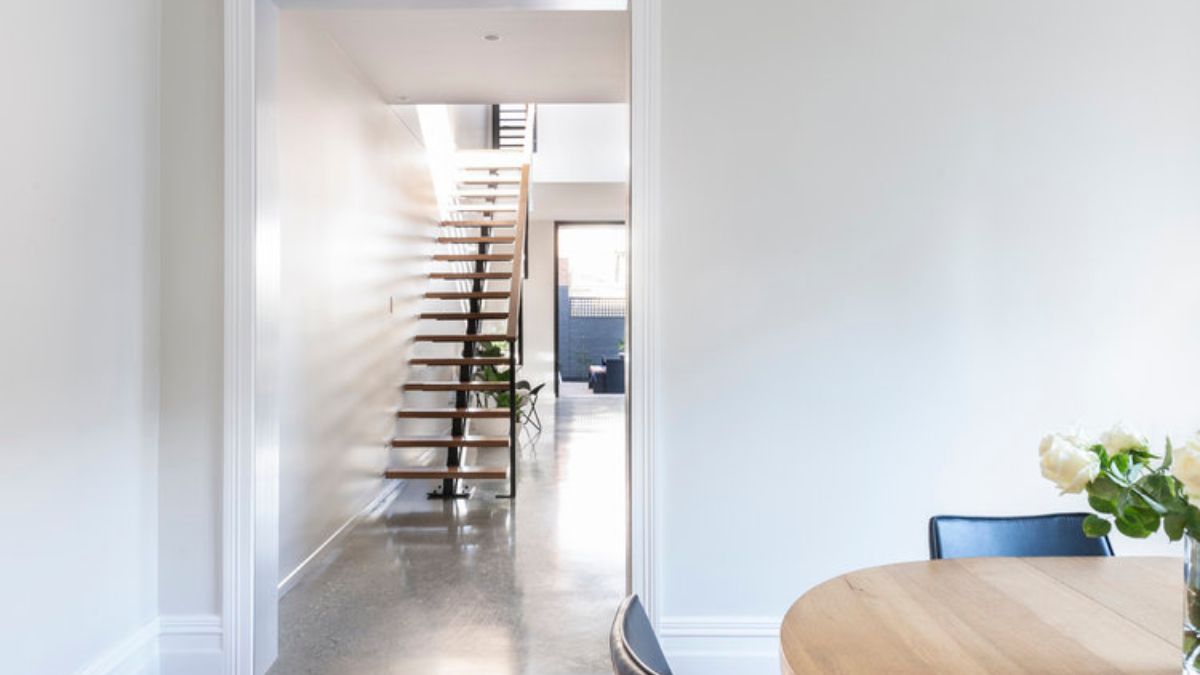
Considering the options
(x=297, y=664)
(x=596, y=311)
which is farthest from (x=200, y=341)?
(x=596, y=311)

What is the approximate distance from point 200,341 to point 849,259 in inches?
88.4

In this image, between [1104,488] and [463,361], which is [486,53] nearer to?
[463,361]

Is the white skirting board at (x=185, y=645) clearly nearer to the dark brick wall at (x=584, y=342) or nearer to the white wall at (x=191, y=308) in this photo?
the white wall at (x=191, y=308)

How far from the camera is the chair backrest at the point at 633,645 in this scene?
935 millimetres

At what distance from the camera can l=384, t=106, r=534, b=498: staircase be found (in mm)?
5195

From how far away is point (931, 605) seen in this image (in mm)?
1271

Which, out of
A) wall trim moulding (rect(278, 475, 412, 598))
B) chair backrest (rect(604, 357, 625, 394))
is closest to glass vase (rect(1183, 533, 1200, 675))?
wall trim moulding (rect(278, 475, 412, 598))

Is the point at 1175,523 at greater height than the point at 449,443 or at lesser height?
greater

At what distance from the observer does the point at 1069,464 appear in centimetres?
100

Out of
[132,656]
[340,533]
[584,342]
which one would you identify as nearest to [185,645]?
[132,656]

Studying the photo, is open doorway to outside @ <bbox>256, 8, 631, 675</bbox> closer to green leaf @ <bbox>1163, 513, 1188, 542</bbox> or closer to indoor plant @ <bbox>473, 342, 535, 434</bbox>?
indoor plant @ <bbox>473, 342, 535, 434</bbox>

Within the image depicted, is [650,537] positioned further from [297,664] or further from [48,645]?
[48,645]

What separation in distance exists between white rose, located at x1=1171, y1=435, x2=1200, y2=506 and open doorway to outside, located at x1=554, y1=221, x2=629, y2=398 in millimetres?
11248

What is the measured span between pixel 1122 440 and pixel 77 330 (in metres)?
2.48
